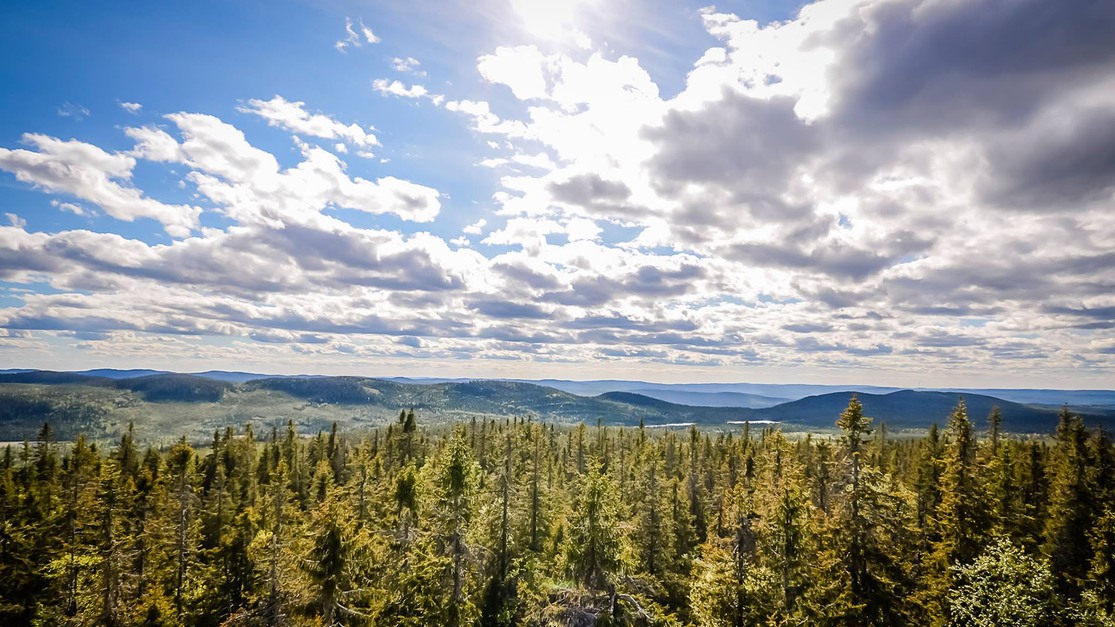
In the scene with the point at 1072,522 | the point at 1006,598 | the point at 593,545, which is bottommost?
the point at 593,545

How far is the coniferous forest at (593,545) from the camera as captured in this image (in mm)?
21828

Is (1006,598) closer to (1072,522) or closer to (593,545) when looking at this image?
(593,545)

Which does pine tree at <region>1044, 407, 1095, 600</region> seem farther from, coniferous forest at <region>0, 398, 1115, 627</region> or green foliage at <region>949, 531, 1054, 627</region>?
green foliage at <region>949, 531, 1054, 627</region>

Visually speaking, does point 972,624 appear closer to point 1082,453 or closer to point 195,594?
point 1082,453

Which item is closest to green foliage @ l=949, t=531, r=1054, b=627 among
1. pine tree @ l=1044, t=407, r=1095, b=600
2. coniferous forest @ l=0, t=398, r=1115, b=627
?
coniferous forest @ l=0, t=398, r=1115, b=627

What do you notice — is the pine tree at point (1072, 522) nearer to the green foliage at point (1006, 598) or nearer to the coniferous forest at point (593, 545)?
the coniferous forest at point (593, 545)

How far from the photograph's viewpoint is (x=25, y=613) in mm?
42969

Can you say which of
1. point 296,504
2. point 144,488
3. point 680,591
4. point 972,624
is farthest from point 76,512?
point 972,624

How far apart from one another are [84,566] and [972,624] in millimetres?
59171

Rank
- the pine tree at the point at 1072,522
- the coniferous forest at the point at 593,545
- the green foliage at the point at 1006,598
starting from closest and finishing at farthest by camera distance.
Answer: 1. the green foliage at the point at 1006,598
2. the coniferous forest at the point at 593,545
3. the pine tree at the point at 1072,522

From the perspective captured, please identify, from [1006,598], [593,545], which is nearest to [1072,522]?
[1006,598]

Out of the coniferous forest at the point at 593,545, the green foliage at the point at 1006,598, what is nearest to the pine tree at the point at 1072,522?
the coniferous forest at the point at 593,545

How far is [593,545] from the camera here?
33250mm

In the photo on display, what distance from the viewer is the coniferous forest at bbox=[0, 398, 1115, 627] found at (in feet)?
71.6
